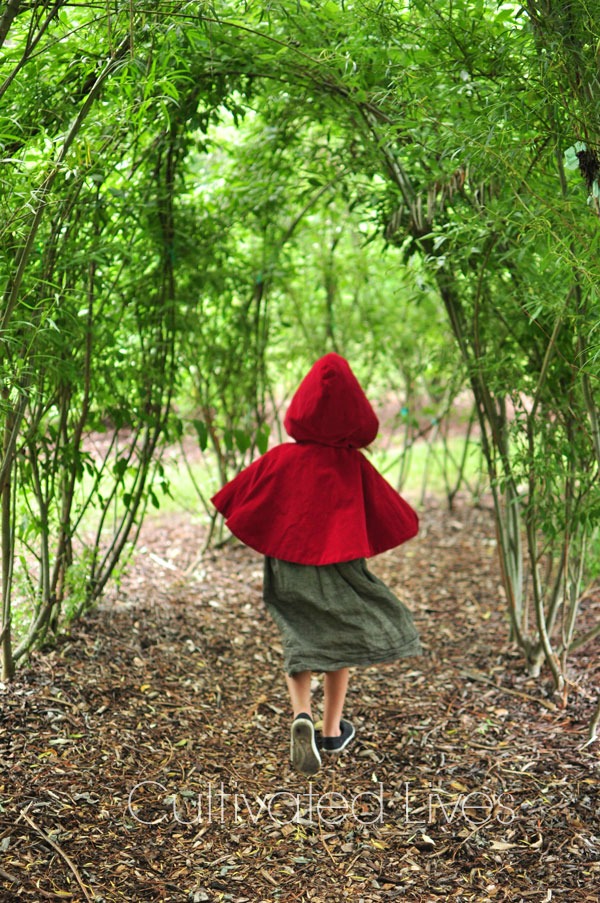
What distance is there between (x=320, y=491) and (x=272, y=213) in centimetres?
189

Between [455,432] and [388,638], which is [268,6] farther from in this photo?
[455,432]

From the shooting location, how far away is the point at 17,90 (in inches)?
90.4

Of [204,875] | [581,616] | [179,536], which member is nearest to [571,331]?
→ [581,616]

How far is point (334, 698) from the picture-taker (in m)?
2.68

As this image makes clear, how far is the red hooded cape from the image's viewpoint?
2.58 m

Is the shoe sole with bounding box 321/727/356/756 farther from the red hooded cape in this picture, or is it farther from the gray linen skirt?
the red hooded cape

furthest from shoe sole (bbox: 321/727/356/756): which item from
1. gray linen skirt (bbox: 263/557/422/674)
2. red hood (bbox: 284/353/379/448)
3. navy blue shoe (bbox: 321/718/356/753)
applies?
red hood (bbox: 284/353/379/448)

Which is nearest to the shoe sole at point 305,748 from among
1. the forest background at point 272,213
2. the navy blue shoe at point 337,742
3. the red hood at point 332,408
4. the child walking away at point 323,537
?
the child walking away at point 323,537

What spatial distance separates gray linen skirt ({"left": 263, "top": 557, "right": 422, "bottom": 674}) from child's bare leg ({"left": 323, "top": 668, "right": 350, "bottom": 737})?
8 cm

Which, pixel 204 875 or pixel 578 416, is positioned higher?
pixel 578 416

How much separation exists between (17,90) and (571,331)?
1821 mm

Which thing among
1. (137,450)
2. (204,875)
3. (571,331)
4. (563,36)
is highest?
(563,36)

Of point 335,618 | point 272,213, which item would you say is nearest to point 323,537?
point 335,618

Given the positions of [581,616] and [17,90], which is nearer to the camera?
[17,90]
